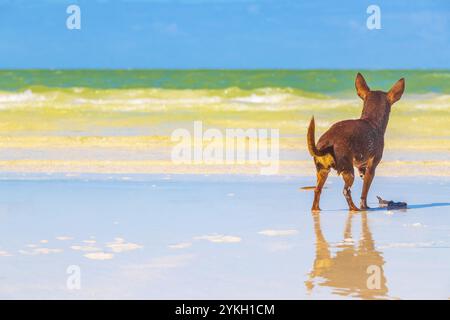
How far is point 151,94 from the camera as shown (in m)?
35.2

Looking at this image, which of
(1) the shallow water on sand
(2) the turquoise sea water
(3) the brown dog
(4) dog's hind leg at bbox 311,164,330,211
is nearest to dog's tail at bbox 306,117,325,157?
(3) the brown dog

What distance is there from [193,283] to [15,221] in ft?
8.85

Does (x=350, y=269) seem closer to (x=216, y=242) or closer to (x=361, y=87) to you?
(x=216, y=242)

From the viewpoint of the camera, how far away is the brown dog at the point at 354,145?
792 centimetres

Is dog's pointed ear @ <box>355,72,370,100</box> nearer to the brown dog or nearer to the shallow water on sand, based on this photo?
the brown dog

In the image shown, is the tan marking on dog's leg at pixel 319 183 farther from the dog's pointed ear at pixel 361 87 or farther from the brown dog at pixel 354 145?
the dog's pointed ear at pixel 361 87

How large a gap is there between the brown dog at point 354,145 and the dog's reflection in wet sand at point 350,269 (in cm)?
102

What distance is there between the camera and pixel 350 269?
577 centimetres

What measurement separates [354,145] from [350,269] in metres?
2.38

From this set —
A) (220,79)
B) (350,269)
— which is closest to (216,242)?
(350,269)

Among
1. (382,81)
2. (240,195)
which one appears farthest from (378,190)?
(382,81)

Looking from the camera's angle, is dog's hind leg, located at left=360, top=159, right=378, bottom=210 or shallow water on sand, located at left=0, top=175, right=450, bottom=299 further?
dog's hind leg, located at left=360, top=159, right=378, bottom=210

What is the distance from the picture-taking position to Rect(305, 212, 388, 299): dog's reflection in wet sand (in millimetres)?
5223

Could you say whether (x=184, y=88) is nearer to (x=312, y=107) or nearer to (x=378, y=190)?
(x=312, y=107)
